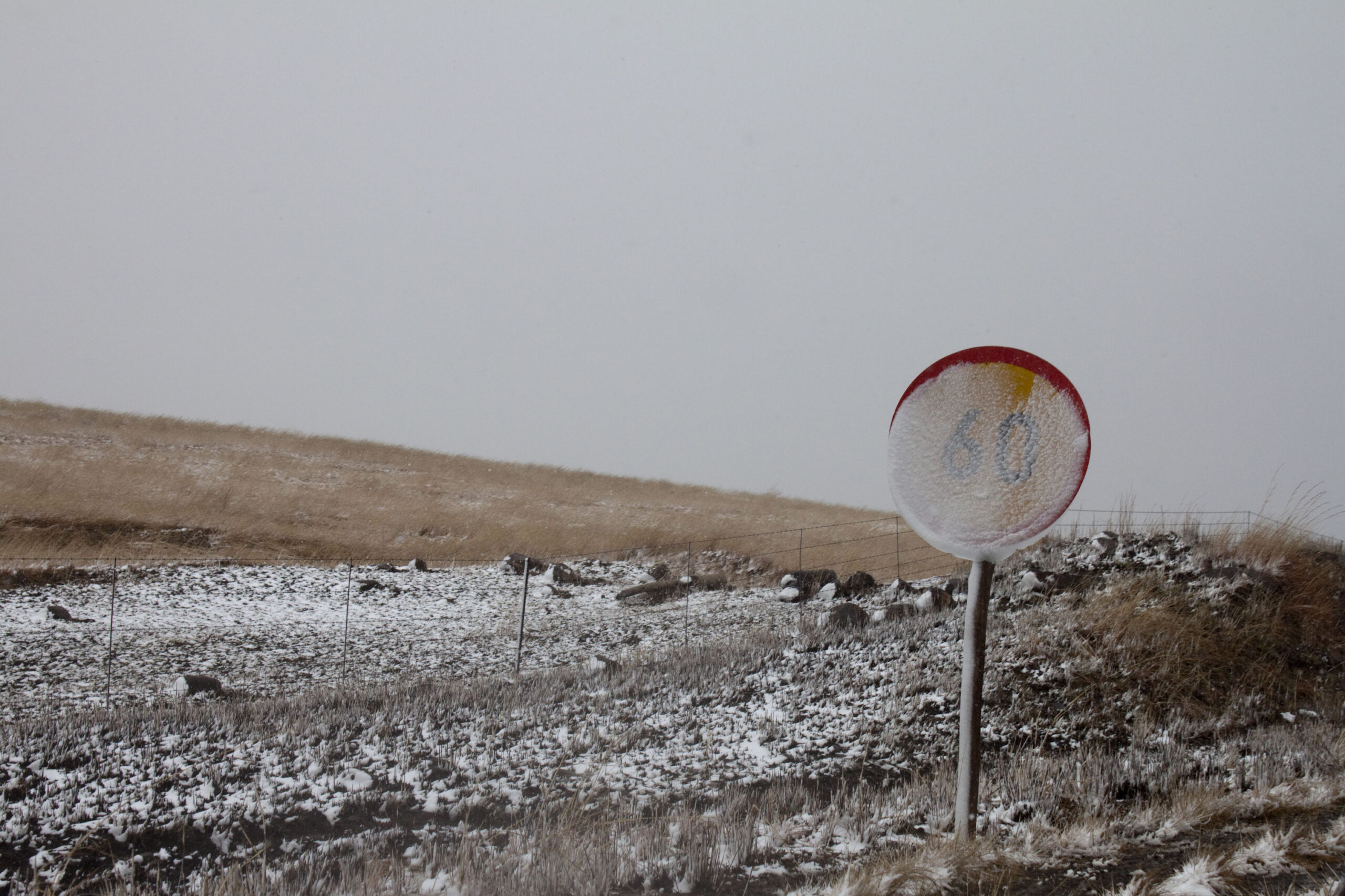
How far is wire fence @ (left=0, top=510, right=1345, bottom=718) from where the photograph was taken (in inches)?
391

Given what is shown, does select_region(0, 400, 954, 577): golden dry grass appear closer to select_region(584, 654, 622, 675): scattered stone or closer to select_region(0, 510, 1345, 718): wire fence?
select_region(0, 510, 1345, 718): wire fence

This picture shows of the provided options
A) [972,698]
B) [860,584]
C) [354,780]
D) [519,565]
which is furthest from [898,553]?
[972,698]

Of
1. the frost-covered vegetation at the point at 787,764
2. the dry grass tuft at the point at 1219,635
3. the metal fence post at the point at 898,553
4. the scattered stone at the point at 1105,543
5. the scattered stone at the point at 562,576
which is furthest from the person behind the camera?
the scattered stone at the point at 562,576

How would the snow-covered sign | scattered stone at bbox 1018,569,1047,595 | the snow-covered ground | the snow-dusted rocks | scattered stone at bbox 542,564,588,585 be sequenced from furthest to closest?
scattered stone at bbox 542,564,588,585 < the snow-covered ground < scattered stone at bbox 1018,569,1047,595 < the snow-dusted rocks < the snow-covered sign

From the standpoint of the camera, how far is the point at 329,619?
1324 centimetres

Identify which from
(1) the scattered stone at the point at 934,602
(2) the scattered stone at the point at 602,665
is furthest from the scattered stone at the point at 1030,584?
(2) the scattered stone at the point at 602,665

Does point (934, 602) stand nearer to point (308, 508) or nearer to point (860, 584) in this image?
point (860, 584)

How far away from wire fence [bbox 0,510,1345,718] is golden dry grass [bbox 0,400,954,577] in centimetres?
154

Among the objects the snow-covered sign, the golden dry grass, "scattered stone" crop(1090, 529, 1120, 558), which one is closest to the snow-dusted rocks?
the snow-covered sign

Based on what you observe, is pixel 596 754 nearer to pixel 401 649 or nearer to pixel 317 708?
pixel 317 708

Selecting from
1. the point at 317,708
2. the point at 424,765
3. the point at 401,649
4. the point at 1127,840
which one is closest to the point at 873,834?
the point at 1127,840

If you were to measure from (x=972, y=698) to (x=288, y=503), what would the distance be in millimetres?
20480

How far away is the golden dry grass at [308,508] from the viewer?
18.3 meters

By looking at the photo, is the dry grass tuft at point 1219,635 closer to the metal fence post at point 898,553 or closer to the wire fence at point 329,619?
the wire fence at point 329,619
